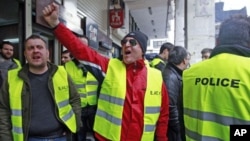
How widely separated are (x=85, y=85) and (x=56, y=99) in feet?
5.27

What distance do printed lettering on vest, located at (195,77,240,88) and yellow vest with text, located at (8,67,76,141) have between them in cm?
127

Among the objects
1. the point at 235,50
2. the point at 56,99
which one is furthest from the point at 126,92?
the point at 235,50

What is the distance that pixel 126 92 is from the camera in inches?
89.7

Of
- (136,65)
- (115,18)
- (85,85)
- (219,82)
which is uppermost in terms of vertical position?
(115,18)

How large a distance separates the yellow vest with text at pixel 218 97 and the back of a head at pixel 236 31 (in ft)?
0.37

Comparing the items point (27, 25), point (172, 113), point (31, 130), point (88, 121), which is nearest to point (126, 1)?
point (27, 25)

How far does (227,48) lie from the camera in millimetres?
1544

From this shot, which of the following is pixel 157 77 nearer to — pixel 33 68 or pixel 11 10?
pixel 33 68

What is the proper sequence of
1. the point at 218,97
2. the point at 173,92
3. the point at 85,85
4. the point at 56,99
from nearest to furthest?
1. the point at 218,97
2. the point at 56,99
3. the point at 173,92
4. the point at 85,85

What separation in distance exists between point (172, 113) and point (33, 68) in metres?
1.58

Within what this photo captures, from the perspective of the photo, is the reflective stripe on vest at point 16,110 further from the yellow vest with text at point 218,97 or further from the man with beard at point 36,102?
the yellow vest with text at point 218,97

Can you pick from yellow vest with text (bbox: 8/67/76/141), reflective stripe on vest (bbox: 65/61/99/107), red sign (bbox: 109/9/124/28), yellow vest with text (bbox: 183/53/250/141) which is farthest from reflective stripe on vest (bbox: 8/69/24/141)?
red sign (bbox: 109/9/124/28)

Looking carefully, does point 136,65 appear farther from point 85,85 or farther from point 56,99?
point 85,85

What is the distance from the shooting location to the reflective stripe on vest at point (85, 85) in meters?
3.88
